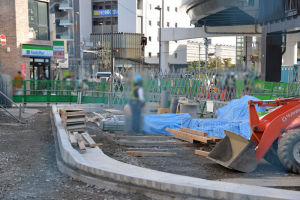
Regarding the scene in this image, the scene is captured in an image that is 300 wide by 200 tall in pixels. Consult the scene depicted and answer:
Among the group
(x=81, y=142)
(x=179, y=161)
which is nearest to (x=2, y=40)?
(x=81, y=142)

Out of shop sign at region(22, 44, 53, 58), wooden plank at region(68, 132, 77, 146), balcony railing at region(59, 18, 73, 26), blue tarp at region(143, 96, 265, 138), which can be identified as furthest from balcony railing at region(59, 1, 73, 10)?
blue tarp at region(143, 96, 265, 138)

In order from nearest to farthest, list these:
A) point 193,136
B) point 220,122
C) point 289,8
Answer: point 289,8 < point 193,136 < point 220,122

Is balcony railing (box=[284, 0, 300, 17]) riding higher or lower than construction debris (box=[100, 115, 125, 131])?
higher

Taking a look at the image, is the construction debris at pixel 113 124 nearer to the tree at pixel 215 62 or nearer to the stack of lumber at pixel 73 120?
the stack of lumber at pixel 73 120

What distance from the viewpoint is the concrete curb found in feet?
27.7

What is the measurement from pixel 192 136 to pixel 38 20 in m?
12.0

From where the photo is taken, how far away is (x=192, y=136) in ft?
57.4

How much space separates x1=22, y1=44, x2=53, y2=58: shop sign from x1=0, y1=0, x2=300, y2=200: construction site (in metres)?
0.03

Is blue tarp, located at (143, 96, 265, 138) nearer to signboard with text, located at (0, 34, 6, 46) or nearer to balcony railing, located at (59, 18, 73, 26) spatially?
signboard with text, located at (0, 34, 6, 46)

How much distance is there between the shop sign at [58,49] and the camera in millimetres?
6153

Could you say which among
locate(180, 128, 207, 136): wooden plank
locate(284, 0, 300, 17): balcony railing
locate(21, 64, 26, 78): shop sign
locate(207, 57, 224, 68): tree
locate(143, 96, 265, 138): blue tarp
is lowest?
locate(180, 128, 207, 136): wooden plank

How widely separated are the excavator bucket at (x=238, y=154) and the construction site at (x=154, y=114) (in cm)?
3

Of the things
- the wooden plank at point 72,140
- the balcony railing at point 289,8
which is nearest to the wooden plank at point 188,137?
the wooden plank at point 72,140

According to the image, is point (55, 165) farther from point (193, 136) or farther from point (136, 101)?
point (136, 101)
